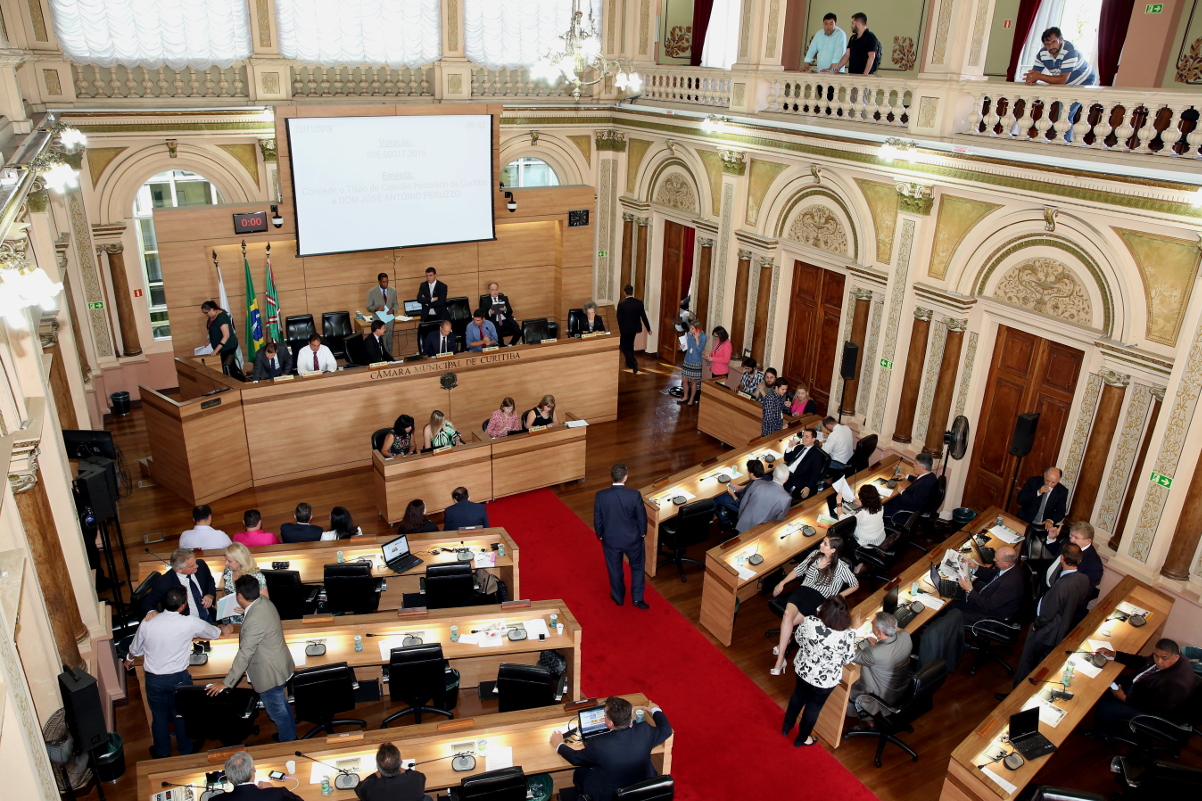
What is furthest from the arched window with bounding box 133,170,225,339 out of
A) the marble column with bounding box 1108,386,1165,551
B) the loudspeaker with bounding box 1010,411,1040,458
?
the marble column with bounding box 1108,386,1165,551

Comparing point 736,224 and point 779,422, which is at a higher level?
point 736,224

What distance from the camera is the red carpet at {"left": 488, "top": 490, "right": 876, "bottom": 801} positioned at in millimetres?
6754

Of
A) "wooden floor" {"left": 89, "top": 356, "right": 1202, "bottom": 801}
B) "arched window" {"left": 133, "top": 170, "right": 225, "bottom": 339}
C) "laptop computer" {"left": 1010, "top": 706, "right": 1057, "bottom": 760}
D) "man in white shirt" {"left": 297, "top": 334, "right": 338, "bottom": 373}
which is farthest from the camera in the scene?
"arched window" {"left": 133, "top": 170, "right": 225, "bottom": 339}

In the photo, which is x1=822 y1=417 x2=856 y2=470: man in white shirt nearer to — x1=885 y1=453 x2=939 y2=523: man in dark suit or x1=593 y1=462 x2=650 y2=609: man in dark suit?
x1=885 y1=453 x2=939 y2=523: man in dark suit

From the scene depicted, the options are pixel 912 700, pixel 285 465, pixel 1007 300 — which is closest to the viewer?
pixel 912 700

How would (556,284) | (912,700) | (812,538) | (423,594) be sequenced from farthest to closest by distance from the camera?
(556,284), (812,538), (423,594), (912,700)

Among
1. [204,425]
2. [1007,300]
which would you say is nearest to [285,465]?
[204,425]

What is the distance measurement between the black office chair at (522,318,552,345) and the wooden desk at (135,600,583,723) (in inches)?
228

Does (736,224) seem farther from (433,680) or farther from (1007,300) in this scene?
(433,680)

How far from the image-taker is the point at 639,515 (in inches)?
325

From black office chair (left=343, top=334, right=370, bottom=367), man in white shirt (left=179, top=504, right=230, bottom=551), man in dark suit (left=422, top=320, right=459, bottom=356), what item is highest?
man in dark suit (left=422, top=320, right=459, bottom=356)

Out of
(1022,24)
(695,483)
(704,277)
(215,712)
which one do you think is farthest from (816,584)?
(1022,24)

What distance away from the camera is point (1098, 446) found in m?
8.53

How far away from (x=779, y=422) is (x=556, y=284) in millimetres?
5441
